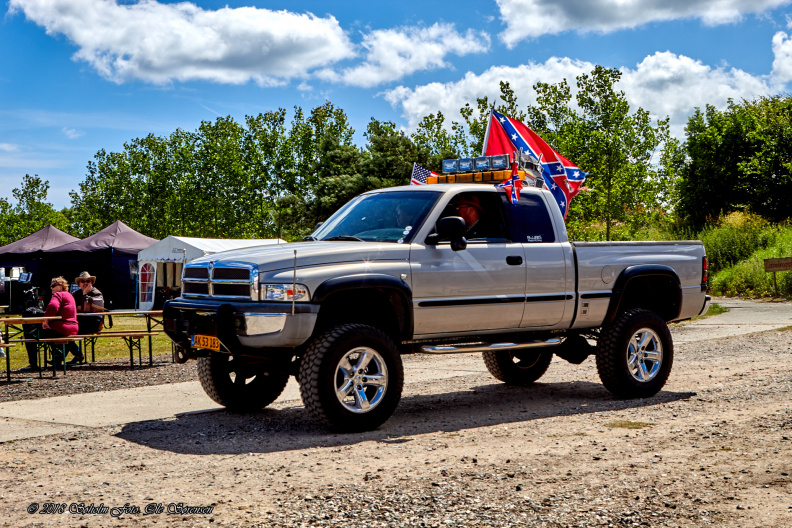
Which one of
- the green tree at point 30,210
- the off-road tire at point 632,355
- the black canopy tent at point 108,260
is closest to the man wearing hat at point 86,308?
the off-road tire at point 632,355

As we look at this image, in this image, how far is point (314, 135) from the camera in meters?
54.4

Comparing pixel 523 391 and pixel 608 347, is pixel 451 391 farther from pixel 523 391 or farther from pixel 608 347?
pixel 608 347

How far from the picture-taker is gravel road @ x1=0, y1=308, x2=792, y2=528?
4766mm

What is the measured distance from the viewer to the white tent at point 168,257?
2798cm

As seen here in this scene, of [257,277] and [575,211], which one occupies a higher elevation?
[575,211]

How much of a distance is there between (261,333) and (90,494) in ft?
6.82

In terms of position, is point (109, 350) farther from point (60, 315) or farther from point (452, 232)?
point (452, 232)

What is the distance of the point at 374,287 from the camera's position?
24.1ft

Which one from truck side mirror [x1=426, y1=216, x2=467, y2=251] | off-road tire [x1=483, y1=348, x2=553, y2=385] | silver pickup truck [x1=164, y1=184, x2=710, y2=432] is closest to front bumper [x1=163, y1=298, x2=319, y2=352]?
silver pickup truck [x1=164, y1=184, x2=710, y2=432]

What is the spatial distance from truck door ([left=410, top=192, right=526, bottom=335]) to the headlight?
106cm

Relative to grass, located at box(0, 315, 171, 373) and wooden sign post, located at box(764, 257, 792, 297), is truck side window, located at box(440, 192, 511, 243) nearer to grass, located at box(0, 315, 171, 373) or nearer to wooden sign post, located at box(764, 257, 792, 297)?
grass, located at box(0, 315, 171, 373)

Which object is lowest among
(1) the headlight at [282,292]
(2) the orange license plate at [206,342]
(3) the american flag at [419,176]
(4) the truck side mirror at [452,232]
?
(2) the orange license plate at [206,342]

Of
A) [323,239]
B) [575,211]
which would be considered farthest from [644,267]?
[575,211]

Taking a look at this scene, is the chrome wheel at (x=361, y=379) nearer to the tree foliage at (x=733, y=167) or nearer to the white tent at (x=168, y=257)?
the white tent at (x=168, y=257)
